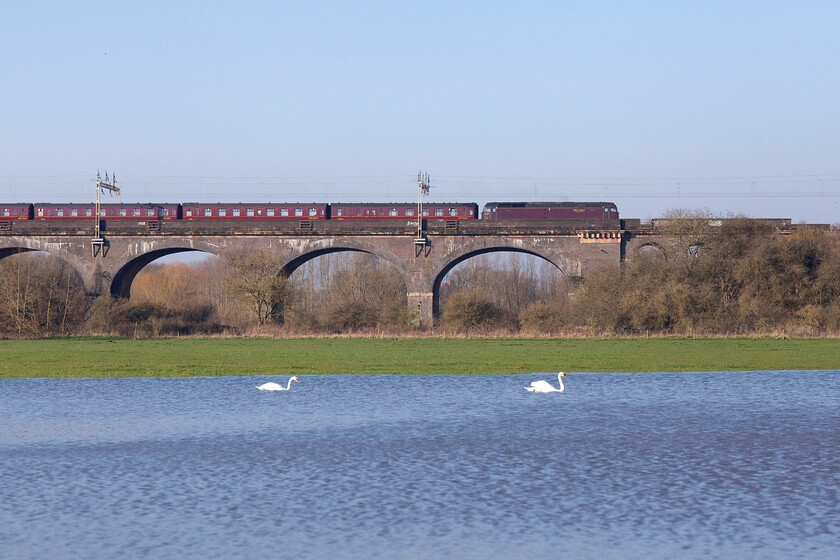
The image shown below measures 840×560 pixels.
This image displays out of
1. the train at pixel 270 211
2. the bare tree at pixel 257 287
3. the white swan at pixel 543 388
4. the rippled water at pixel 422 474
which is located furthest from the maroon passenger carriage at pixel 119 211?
the white swan at pixel 543 388

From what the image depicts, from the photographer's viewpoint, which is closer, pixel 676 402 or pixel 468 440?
pixel 468 440

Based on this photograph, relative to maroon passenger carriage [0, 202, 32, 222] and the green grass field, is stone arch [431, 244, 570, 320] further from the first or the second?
maroon passenger carriage [0, 202, 32, 222]

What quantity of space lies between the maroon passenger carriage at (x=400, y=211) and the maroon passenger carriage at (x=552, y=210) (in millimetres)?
1926

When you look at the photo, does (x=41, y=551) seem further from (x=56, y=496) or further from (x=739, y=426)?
(x=739, y=426)

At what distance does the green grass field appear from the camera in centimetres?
2469

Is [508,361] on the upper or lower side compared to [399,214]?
lower

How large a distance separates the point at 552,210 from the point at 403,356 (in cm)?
3212

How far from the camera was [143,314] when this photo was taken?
49.8 metres

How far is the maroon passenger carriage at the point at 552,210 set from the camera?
5894 centimetres

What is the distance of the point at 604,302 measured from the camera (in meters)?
43.2

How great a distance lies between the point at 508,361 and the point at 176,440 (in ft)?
49.1

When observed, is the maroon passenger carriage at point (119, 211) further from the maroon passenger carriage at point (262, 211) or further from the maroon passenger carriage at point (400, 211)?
the maroon passenger carriage at point (400, 211)

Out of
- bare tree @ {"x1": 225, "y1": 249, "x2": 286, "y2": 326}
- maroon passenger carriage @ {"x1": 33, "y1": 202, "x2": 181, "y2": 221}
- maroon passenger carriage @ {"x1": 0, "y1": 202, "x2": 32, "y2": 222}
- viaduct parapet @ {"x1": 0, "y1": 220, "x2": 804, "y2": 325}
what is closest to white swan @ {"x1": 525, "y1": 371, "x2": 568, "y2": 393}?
bare tree @ {"x1": 225, "y1": 249, "x2": 286, "y2": 326}

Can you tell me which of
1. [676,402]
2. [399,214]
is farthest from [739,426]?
[399,214]
